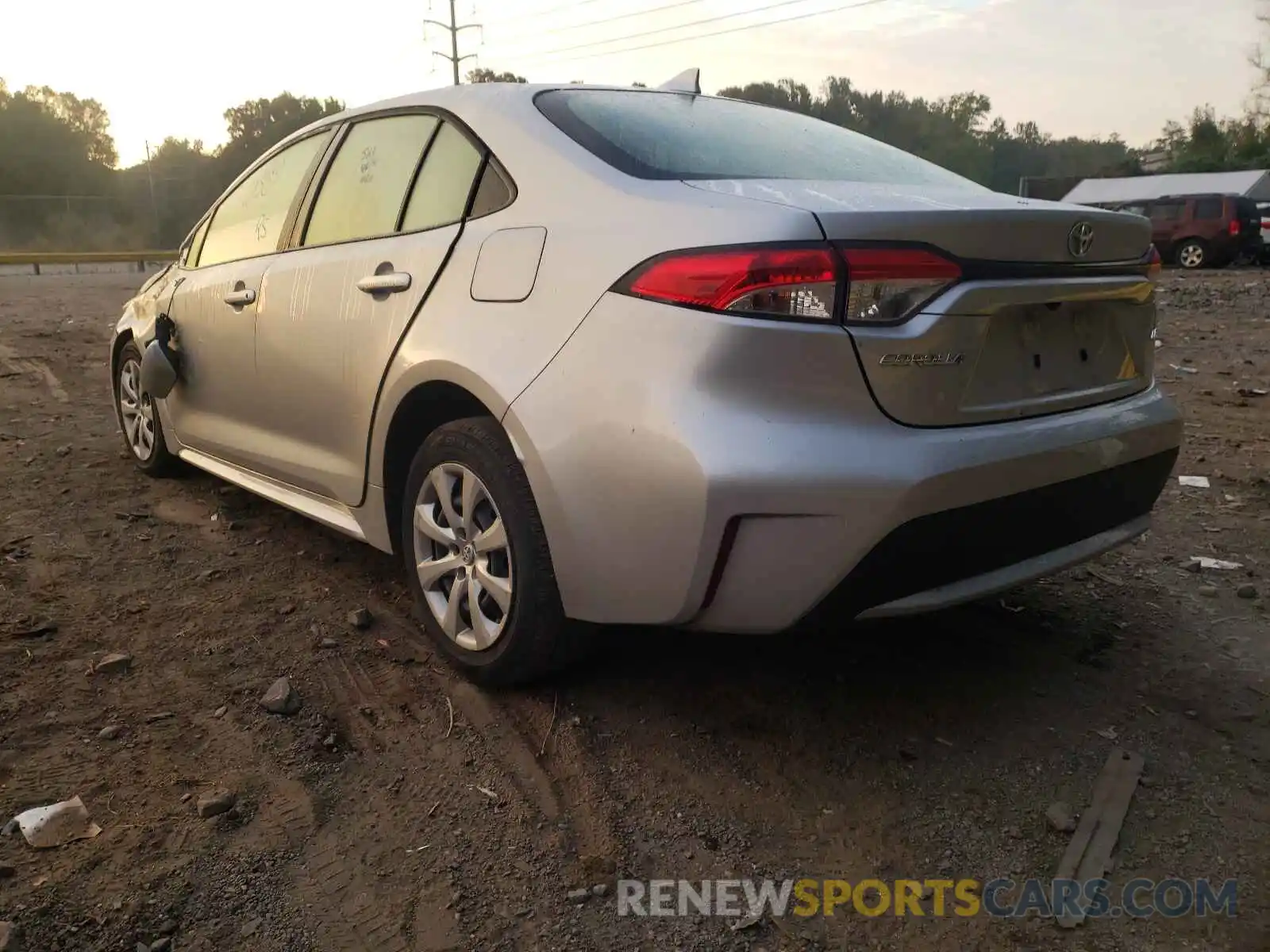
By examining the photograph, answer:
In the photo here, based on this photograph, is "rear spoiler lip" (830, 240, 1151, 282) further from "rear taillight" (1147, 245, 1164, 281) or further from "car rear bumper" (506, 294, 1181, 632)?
"car rear bumper" (506, 294, 1181, 632)

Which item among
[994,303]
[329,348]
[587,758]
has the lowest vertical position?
[587,758]

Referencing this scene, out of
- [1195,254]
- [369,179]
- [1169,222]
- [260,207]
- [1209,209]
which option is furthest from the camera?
[1169,222]

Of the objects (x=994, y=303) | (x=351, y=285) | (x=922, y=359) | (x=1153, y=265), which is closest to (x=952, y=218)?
(x=994, y=303)

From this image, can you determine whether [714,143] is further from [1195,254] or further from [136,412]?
[1195,254]

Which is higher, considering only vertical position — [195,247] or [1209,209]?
[1209,209]

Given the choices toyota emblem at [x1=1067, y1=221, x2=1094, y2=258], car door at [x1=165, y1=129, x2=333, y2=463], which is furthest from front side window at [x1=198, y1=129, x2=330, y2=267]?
toyota emblem at [x1=1067, y1=221, x2=1094, y2=258]

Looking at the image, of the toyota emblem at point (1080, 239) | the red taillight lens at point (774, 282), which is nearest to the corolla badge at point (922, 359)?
the red taillight lens at point (774, 282)

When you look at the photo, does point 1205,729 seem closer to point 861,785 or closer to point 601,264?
point 861,785

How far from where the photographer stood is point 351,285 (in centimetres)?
303

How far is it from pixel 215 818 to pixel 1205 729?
7.72ft

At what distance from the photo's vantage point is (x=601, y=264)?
87.9 inches

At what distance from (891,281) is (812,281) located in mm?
169

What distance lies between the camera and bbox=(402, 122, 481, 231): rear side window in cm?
277

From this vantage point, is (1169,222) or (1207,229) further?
(1169,222)
